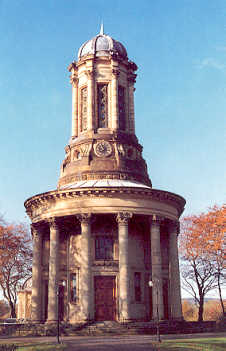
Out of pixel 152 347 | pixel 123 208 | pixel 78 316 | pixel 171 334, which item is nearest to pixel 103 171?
pixel 123 208

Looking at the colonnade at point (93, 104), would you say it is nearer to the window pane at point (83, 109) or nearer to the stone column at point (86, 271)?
the window pane at point (83, 109)

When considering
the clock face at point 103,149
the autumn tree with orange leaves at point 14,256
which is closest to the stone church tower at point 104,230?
the clock face at point 103,149

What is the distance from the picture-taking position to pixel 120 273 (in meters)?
37.7

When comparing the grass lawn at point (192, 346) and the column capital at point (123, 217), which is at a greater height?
the column capital at point (123, 217)

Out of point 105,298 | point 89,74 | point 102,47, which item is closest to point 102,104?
point 89,74

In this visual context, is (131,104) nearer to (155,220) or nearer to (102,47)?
(102,47)

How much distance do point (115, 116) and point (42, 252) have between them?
53.4ft

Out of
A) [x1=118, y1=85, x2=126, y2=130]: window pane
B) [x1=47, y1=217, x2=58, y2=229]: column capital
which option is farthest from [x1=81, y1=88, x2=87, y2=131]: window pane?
[x1=47, y1=217, x2=58, y2=229]: column capital

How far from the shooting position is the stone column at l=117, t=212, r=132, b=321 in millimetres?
36844

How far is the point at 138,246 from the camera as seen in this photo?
42062 mm

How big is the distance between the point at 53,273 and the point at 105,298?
5173 mm

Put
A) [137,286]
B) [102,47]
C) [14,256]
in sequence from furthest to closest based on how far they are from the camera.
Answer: [14,256], [102,47], [137,286]

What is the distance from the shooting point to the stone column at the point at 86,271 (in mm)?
36969

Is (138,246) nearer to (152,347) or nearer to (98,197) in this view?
(98,197)
